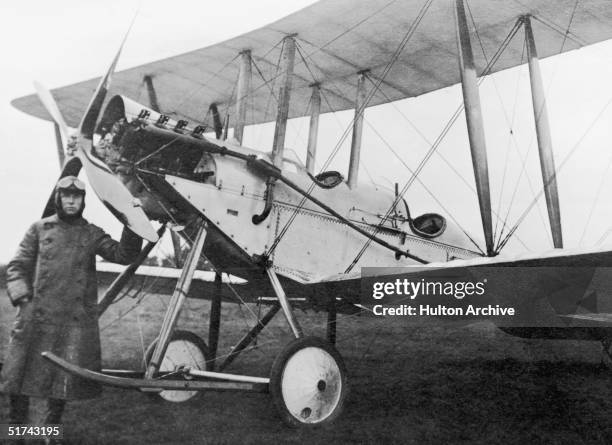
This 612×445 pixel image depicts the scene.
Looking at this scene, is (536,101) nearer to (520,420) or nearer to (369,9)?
(369,9)

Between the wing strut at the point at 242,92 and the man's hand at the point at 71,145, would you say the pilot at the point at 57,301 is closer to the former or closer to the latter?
the man's hand at the point at 71,145

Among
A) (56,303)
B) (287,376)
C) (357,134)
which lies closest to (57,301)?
Result: (56,303)

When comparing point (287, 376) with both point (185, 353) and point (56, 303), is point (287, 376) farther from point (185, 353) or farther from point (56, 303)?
point (56, 303)

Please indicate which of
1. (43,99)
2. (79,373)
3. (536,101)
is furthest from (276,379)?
(536,101)

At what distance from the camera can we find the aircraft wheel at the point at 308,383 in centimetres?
416

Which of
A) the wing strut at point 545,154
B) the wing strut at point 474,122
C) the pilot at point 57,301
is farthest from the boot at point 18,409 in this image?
the wing strut at point 545,154

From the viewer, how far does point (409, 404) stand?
199 inches

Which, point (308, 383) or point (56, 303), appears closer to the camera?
point (56, 303)

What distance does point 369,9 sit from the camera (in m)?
6.16

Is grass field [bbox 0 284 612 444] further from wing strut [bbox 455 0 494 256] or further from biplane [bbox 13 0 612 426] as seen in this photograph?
wing strut [bbox 455 0 494 256]

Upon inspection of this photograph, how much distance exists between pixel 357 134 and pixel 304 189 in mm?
1777

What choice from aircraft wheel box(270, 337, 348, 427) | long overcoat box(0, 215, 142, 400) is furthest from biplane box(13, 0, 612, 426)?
long overcoat box(0, 215, 142, 400)

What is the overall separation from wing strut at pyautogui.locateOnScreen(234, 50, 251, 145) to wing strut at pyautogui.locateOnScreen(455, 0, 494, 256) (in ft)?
8.20

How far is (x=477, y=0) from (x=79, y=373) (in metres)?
5.66
